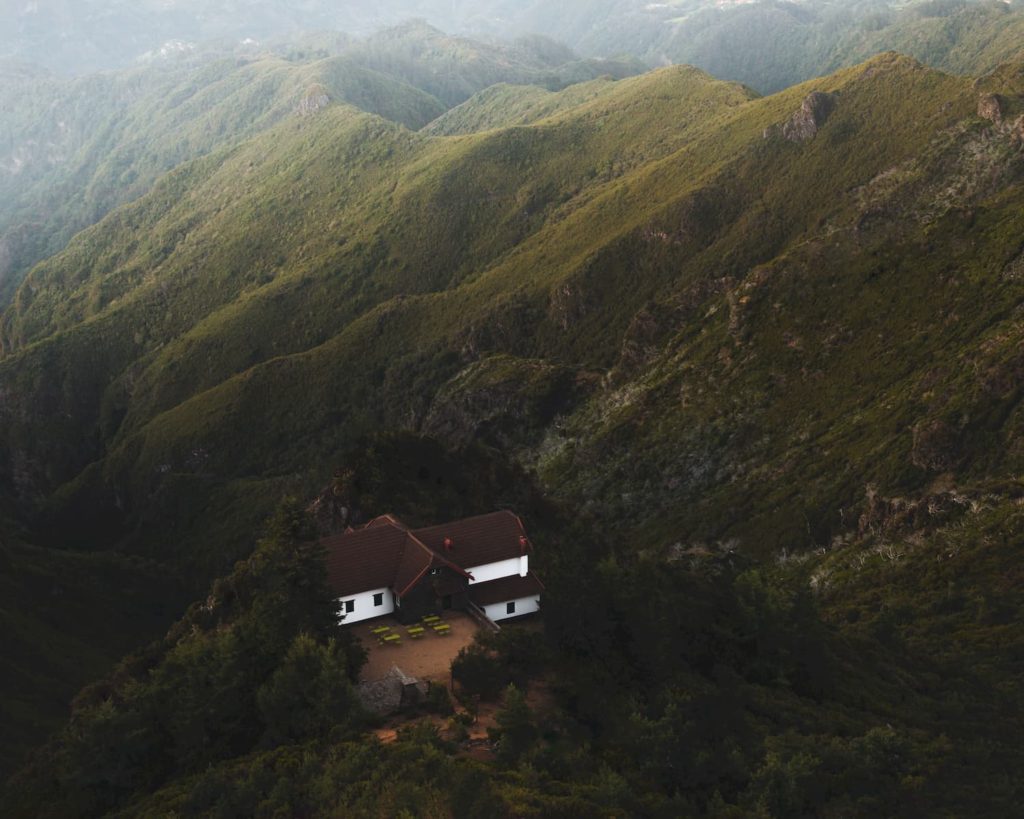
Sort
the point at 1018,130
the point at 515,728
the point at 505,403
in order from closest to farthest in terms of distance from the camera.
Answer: the point at 515,728, the point at 1018,130, the point at 505,403

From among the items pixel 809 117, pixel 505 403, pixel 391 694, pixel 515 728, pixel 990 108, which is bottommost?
pixel 515 728

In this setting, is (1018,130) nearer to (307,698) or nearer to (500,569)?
(500,569)

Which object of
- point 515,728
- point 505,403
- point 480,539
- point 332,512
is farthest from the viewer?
point 505,403

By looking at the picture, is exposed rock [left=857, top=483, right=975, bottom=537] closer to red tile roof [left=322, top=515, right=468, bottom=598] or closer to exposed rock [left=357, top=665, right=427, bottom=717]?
red tile roof [left=322, top=515, right=468, bottom=598]

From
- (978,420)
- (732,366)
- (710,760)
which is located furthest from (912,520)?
(710,760)

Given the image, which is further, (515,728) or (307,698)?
(307,698)

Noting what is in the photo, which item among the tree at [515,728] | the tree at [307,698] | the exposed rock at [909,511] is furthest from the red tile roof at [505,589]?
the exposed rock at [909,511]

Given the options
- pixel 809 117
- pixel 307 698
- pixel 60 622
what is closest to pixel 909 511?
pixel 307 698

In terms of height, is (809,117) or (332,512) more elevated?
(809,117)
